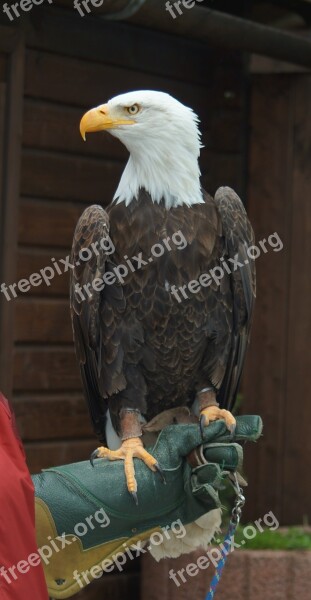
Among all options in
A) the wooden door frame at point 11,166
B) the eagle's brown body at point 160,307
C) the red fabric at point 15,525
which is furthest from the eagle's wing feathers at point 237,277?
the red fabric at point 15,525

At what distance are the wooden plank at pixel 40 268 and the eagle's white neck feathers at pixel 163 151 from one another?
1386 millimetres

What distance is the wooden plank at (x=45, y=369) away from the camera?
4.72 metres

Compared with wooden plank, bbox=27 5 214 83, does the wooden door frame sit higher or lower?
lower

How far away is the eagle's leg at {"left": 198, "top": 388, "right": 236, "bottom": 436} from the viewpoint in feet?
9.82

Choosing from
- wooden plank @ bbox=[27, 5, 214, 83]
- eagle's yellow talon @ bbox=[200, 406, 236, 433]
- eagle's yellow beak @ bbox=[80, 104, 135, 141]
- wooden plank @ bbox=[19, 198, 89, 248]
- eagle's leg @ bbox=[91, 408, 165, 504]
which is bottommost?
eagle's leg @ bbox=[91, 408, 165, 504]

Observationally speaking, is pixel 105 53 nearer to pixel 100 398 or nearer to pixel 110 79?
pixel 110 79

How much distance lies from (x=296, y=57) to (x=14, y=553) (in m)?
3.46

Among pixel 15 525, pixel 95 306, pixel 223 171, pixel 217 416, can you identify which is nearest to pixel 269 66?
pixel 223 171

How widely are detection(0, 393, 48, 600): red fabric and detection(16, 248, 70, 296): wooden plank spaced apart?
2892mm

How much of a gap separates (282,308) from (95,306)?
1.90 meters

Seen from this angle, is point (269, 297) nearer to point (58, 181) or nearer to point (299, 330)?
point (299, 330)

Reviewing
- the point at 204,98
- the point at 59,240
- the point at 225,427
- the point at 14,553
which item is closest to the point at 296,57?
the point at 204,98

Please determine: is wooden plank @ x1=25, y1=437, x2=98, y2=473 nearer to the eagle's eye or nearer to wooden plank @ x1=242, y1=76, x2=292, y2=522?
wooden plank @ x1=242, y1=76, x2=292, y2=522

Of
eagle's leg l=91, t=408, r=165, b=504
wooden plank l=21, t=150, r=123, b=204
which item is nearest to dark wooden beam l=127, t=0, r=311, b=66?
wooden plank l=21, t=150, r=123, b=204
